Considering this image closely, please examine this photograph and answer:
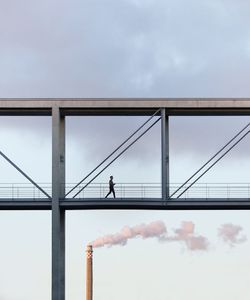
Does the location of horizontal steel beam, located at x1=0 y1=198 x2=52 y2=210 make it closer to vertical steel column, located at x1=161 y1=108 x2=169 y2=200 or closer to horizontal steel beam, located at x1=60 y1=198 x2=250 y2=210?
horizontal steel beam, located at x1=60 y1=198 x2=250 y2=210

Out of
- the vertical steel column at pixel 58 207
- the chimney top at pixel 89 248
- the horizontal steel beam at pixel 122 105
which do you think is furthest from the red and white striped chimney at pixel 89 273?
the horizontal steel beam at pixel 122 105

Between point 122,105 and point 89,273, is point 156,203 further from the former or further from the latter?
point 122,105

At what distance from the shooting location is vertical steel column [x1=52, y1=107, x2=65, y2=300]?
58.1 meters

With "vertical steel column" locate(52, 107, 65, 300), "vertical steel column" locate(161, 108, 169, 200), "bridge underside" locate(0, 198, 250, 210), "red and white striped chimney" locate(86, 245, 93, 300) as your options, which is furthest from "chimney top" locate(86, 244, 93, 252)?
"vertical steel column" locate(161, 108, 169, 200)

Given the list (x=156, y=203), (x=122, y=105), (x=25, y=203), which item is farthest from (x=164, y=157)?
(x=25, y=203)

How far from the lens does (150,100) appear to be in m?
58.6

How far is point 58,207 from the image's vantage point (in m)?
58.1

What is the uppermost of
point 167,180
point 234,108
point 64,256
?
point 234,108

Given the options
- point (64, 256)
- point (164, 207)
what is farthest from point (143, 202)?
point (64, 256)

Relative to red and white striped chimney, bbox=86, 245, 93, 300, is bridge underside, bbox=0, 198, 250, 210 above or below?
above

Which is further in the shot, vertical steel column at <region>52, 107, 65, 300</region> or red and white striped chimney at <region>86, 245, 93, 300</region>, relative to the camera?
vertical steel column at <region>52, 107, 65, 300</region>

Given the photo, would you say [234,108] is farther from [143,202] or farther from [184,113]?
[143,202]

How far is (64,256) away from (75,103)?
7569 millimetres

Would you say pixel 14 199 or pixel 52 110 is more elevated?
pixel 52 110
